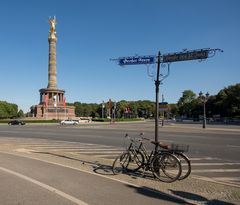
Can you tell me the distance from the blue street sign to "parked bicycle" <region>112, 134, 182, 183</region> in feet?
9.08

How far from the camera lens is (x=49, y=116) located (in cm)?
10950

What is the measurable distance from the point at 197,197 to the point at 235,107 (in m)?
116

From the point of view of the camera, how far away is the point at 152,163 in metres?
11.1

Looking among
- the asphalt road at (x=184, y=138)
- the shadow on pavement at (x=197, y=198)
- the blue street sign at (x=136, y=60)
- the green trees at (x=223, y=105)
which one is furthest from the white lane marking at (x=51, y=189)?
the green trees at (x=223, y=105)

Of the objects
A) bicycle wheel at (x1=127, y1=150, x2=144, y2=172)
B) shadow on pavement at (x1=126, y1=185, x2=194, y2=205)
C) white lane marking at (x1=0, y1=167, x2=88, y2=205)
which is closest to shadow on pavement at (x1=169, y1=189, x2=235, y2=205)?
shadow on pavement at (x1=126, y1=185, x2=194, y2=205)

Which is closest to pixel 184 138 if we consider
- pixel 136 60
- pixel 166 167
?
pixel 136 60

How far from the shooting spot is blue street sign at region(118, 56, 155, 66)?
1315 centimetres

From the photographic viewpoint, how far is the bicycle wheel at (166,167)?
1049 centimetres

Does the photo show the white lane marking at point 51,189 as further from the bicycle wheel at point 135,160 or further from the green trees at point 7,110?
the green trees at point 7,110

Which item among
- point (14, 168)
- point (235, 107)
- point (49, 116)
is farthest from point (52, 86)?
point (14, 168)

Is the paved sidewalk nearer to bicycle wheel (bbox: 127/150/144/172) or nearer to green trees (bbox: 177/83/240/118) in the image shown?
bicycle wheel (bbox: 127/150/144/172)

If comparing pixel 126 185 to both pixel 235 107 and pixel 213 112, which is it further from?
pixel 213 112

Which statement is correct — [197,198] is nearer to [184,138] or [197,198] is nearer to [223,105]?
[184,138]

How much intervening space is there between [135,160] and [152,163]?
2.80 ft
